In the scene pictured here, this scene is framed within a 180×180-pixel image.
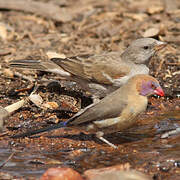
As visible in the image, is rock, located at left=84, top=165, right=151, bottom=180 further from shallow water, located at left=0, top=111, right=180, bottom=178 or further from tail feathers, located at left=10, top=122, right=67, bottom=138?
tail feathers, located at left=10, top=122, right=67, bottom=138

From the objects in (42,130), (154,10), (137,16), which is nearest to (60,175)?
(42,130)

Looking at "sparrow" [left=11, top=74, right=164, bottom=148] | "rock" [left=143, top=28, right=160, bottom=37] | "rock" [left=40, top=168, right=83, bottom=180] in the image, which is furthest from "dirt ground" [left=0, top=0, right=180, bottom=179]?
"rock" [left=40, top=168, right=83, bottom=180]

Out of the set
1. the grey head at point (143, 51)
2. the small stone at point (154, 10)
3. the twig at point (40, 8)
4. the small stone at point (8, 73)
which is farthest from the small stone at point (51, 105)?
the small stone at point (154, 10)

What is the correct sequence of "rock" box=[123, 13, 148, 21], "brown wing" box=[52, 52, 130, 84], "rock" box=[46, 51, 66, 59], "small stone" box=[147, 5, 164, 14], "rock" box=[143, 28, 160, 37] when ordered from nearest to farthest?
"brown wing" box=[52, 52, 130, 84], "rock" box=[46, 51, 66, 59], "rock" box=[143, 28, 160, 37], "rock" box=[123, 13, 148, 21], "small stone" box=[147, 5, 164, 14]

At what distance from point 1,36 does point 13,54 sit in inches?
42.2

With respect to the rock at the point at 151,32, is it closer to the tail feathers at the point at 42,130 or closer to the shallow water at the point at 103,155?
the shallow water at the point at 103,155

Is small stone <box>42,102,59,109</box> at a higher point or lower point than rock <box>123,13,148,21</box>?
lower

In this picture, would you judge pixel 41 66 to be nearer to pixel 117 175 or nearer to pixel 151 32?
pixel 151 32

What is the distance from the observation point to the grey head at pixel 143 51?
808cm

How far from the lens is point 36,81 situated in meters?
8.67

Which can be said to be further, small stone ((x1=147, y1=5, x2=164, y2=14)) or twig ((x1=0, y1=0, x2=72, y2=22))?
small stone ((x1=147, y1=5, x2=164, y2=14))

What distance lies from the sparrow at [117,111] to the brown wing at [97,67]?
1.15 meters

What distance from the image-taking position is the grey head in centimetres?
808

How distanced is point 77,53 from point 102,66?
201 centimetres
